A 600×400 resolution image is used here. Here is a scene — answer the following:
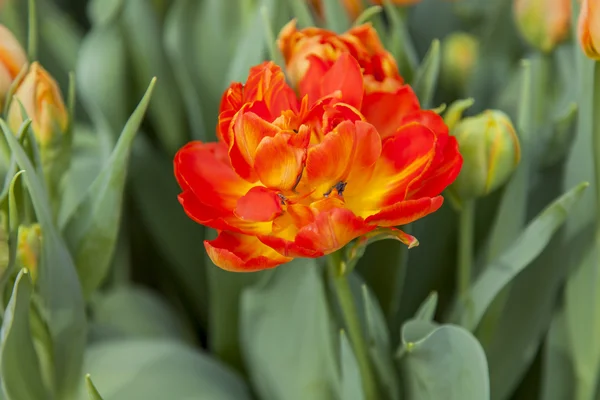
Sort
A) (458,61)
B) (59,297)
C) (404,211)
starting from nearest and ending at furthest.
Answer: (404,211), (59,297), (458,61)

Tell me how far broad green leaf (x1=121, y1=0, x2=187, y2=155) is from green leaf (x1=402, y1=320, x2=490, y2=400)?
0.91ft

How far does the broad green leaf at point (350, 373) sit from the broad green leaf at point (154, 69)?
0.26 metres

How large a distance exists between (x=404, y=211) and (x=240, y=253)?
64mm

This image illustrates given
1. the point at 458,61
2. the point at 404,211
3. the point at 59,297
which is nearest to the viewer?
the point at 404,211

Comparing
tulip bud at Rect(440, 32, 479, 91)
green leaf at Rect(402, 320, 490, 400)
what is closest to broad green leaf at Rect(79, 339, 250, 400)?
green leaf at Rect(402, 320, 490, 400)

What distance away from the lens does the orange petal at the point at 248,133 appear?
27 cm

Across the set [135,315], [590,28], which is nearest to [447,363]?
[590,28]

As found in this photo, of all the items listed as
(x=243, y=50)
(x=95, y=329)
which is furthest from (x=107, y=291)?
(x=243, y=50)

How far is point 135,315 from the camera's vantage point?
0.52m

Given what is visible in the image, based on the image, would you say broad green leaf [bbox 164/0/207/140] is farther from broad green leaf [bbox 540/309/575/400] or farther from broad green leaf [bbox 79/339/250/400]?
broad green leaf [bbox 540/309/575/400]

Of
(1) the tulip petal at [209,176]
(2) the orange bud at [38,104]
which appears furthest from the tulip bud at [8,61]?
(1) the tulip petal at [209,176]

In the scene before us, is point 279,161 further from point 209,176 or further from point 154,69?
point 154,69

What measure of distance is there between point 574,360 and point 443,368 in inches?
4.3

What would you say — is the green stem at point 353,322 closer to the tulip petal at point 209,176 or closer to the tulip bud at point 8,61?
the tulip petal at point 209,176
